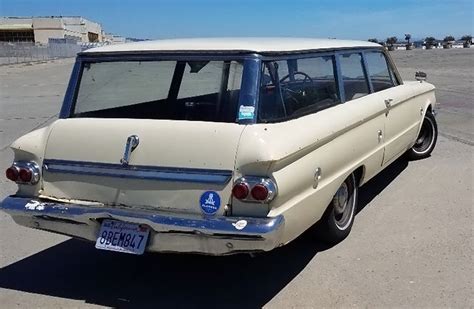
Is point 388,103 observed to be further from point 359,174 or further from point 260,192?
point 260,192

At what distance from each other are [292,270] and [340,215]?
2.49ft

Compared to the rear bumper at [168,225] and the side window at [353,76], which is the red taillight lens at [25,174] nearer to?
the rear bumper at [168,225]

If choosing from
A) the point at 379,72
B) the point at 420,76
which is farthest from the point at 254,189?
the point at 420,76

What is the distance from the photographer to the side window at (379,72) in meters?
5.36

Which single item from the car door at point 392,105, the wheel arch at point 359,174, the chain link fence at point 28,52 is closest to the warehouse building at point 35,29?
the chain link fence at point 28,52

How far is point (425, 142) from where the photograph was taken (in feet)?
24.0

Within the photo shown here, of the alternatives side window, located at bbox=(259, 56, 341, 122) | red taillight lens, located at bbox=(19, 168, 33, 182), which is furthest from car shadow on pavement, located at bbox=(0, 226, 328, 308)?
side window, located at bbox=(259, 56, 341, 122)

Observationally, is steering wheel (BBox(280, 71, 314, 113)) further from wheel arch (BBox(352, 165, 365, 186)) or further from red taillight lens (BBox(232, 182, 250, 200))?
wheel arch (BBox(352, 165, 365, 186))

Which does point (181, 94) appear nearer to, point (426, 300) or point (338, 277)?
point (338, 277)

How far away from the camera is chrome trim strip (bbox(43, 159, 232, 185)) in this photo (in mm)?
3277

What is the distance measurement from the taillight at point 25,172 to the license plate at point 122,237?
24.4 inches

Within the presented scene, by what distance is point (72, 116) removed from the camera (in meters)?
3.86

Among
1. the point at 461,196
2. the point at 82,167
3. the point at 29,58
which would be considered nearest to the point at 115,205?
the point at 82,167

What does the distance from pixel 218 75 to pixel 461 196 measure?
3184mm
